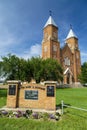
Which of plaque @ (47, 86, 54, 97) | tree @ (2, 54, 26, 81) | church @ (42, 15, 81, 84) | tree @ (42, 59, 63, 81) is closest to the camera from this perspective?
plaque @ (47, 86, 54, 97)

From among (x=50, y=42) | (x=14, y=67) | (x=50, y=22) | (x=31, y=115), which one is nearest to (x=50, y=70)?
(x=14, y=67)

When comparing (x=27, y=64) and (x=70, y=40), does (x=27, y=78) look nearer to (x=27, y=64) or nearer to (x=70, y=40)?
(x=27, y=64)

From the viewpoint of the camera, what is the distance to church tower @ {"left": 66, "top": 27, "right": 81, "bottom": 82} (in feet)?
169

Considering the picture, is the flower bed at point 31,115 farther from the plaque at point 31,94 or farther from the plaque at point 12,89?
the plaque at point 12,89

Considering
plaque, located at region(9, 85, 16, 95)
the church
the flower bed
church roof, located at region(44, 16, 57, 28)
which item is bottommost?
the flower bed

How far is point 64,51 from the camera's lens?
168 feet

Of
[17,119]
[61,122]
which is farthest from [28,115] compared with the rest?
[61,122]

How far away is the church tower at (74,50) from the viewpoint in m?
51.4

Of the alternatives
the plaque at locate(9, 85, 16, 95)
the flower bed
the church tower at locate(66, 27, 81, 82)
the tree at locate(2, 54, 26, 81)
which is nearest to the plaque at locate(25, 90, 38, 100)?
the plaque at locate(9, 85, 16, 95)

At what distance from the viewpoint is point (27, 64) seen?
1259 inches

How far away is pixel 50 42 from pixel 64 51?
7677mm

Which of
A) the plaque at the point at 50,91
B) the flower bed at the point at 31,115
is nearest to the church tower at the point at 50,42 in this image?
the plaque at the point at 50,91

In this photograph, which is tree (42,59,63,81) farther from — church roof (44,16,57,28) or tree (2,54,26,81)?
church roof (44,16,57,28)

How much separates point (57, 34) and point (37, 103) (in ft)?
143
